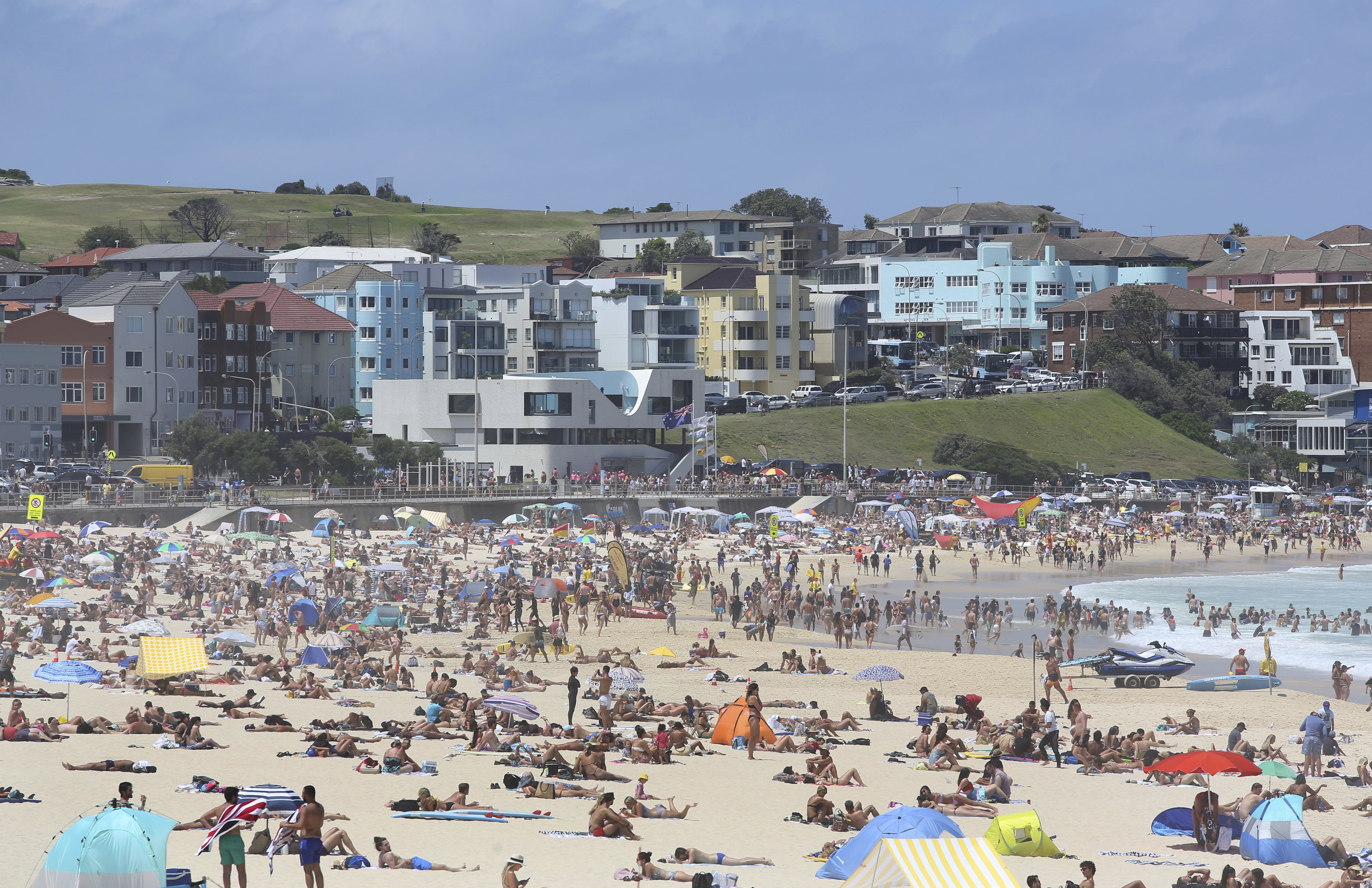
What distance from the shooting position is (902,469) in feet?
216

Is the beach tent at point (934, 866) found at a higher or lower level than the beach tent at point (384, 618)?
higher

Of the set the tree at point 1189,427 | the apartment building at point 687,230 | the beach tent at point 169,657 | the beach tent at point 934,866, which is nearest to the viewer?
the beach tent at point 934,866

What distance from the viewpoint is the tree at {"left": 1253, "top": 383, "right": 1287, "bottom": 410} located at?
88.6 m

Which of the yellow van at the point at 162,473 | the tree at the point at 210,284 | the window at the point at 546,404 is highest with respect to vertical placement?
the tree at the point at 210,284

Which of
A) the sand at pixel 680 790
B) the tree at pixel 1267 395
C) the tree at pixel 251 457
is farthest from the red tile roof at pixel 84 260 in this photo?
the sand at pixel 680 790

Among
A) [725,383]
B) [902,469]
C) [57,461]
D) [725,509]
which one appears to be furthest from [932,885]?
[725,383]

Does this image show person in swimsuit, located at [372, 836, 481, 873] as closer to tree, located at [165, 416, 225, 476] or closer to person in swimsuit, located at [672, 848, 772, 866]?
person in swimsuit, located at [672, 848, 772, 866]

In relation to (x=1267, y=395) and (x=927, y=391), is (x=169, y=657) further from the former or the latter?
(x=1267, y=395)

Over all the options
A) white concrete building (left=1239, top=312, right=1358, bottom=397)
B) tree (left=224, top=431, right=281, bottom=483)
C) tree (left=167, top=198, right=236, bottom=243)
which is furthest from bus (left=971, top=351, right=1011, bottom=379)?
tree (left=167, top=198, right=236, bottom=243)

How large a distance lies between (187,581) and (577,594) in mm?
8449

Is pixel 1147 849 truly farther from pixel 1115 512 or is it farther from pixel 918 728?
pixel 1115 512

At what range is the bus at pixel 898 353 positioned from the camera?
94500 mm

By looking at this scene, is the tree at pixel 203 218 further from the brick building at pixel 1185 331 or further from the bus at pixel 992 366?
the brick building at pixel 1185 331

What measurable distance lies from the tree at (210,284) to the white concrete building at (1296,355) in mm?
60278
